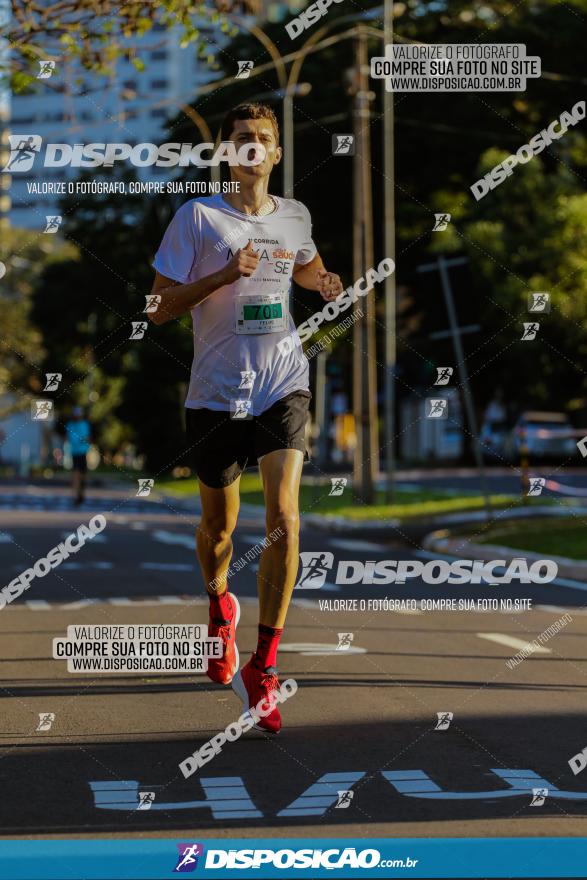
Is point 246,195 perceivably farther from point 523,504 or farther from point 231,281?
point 523,504

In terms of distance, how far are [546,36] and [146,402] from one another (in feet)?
67.7

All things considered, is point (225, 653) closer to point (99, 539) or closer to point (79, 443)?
point (99, 539)

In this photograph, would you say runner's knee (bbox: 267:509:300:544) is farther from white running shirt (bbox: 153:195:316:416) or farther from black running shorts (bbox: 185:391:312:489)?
white running shirt (bbox: 153:195:316:416)

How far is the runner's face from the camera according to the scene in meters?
7.09

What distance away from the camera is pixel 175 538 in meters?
23.8

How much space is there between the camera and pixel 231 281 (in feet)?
22.6

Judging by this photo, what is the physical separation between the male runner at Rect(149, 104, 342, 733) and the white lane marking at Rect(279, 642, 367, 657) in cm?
313

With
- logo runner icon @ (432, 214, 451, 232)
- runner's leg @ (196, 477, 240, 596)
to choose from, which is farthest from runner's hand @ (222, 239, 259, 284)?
logo runner icon @ (432, 214, 451, 232)

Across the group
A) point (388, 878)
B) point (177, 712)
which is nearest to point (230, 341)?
point (177, 712)

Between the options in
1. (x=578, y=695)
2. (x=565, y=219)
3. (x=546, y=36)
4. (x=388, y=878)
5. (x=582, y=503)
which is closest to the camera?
(x=388, y=878)

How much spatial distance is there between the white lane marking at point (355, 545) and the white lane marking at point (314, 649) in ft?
33.5

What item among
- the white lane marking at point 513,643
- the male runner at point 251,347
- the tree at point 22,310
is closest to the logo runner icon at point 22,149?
the male runner at point 251,347

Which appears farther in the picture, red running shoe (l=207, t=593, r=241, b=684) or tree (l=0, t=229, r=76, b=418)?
tree (l=0, t=229, r=76, b=418)

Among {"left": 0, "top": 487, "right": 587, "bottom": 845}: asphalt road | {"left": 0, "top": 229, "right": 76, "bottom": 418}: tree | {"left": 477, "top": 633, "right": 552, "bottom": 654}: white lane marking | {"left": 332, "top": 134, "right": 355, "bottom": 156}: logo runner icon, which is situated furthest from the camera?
{"left": 0, "top": 229, "right": 76, "bottom": 418}: tree
